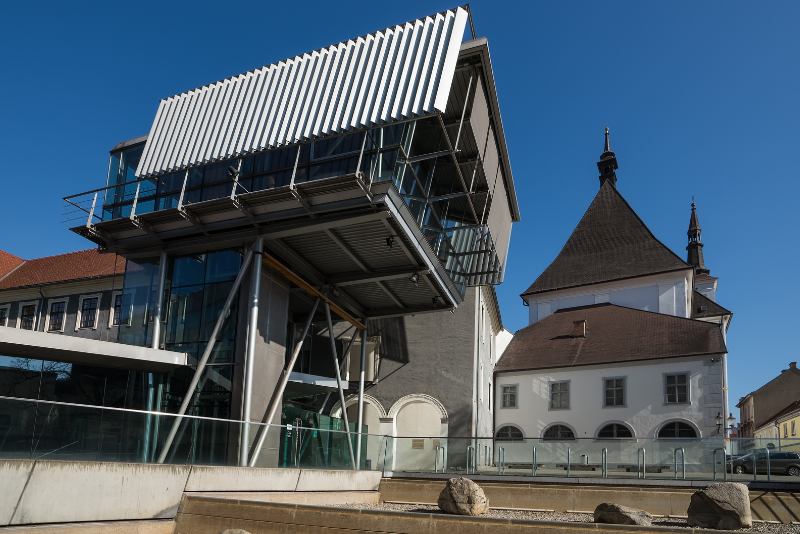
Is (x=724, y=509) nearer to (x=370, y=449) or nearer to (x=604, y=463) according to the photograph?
(x=604, y=463)

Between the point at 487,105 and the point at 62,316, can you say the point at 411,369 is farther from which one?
the point at 62,316

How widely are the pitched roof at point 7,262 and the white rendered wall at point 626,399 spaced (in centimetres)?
2988

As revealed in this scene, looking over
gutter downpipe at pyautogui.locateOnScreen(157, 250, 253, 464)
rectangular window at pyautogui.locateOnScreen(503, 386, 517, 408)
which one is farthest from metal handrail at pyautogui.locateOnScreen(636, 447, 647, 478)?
rectangular window at pyautogui.locateOnScreen(503, 386, 517, 408)

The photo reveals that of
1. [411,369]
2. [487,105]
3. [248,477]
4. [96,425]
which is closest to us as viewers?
[96,425]

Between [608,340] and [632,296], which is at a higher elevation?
[632,296]

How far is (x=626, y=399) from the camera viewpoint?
3419 centimetres

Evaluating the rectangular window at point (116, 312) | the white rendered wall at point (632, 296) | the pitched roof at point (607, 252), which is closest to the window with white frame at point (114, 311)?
the rectangular window at point (116, 312)

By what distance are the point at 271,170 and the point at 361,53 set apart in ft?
13.9

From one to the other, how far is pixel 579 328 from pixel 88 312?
86.9 ft

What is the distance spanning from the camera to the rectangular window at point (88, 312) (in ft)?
115

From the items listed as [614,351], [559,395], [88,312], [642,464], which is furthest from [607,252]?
[88,312]

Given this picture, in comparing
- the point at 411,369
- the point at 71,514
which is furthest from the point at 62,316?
the point at 71,514

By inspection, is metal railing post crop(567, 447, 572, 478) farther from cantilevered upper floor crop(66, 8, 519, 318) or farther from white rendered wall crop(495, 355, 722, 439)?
white rendered wall crop(495, 355, 722, 439)

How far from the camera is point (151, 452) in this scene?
13.6 m
